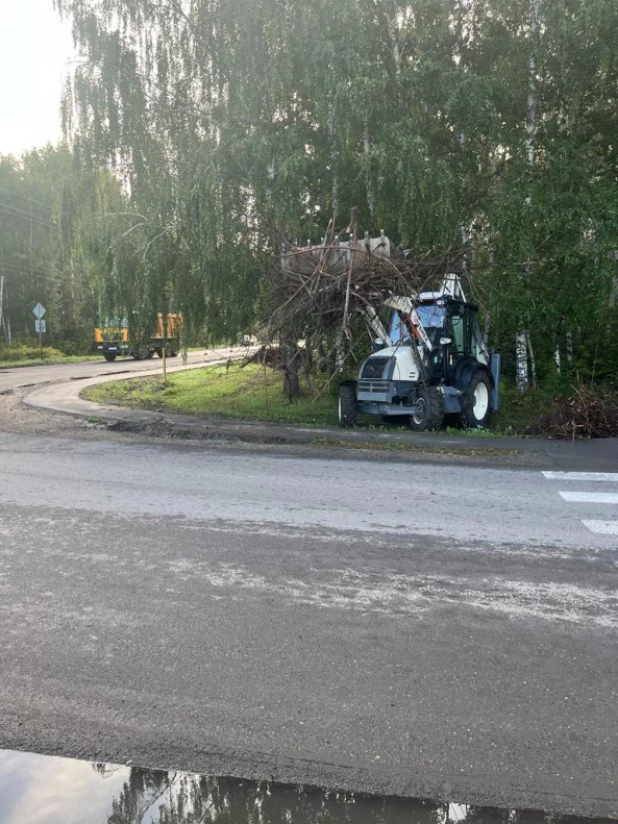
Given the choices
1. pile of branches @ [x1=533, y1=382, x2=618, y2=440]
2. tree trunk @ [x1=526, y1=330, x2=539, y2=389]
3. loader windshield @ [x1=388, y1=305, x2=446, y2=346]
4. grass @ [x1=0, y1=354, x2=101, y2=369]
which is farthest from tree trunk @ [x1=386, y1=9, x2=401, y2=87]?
grass @ [x1=0, y1=354, x2=101, y2=369]

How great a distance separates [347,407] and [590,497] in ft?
23.0

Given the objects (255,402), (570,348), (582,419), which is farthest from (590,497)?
(570,348)

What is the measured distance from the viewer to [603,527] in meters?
6.89

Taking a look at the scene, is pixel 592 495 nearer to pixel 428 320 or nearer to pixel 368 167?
pixel 428 320

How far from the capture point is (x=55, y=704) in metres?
3.70

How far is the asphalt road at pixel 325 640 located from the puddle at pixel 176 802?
6cm

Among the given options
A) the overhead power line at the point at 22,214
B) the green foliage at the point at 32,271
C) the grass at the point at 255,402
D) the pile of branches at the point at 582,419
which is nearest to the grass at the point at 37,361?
the green foliage at the point at 32,271

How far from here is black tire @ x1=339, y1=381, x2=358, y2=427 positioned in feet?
48.4

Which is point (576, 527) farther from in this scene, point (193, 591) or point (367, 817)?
point (367, 817)

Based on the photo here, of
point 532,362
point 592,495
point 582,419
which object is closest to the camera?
point 592,495

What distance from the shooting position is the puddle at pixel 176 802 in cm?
298

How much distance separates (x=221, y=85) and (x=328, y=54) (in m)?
3.07

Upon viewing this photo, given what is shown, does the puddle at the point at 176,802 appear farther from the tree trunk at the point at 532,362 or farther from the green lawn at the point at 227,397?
the tree trunk at the point at 532,362

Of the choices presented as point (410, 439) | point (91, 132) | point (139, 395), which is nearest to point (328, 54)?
point (91, 132)
